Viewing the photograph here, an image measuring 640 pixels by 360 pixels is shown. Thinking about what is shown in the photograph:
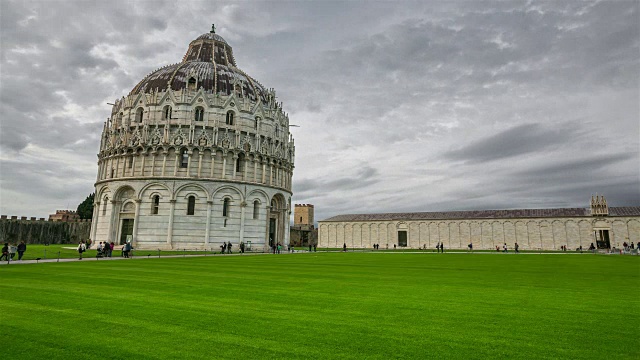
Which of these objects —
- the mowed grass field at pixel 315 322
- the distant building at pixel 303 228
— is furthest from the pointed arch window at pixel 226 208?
the mowed grass field at pixel 315 322

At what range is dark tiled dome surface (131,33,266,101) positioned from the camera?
166 ft

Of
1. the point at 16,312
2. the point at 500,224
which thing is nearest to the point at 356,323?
the point at 16,312

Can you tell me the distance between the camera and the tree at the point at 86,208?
83688 mm

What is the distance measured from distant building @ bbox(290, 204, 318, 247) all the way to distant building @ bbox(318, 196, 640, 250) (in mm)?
3668

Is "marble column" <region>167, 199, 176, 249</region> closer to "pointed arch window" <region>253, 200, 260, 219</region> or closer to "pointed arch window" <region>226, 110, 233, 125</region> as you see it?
"pointed arch window" <region>253, 200, 260, 219</region>

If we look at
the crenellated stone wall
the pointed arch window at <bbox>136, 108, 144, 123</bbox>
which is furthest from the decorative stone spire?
the crenellated stone wall

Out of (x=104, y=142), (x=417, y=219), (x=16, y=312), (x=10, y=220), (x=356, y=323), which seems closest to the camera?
(x=356, y=323)

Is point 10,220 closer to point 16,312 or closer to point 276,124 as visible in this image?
point 276,124

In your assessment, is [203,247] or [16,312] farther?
[203,247]

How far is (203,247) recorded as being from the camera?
146ft

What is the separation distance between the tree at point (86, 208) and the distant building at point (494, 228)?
174 feet

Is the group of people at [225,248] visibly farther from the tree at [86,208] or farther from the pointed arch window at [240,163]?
the tree at [86,208]

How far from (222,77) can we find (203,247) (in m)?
23.9

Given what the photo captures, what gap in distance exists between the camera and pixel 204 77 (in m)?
51.8
